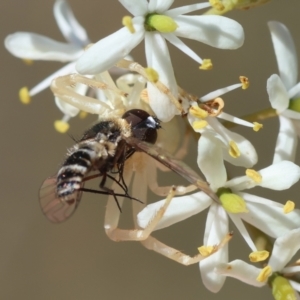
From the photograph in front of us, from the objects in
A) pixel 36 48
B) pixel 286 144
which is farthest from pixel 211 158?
pixel 36 48

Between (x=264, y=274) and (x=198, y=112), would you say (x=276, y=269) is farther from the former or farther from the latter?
(x=198, y=112)

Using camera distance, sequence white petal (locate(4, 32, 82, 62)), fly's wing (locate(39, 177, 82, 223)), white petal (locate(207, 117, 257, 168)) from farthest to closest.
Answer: white petal (locate(4, 32, 82, 62)), white petal (locate(207, 117, 257, 168)), fly's wing (locate(39, 177, 82, 223))

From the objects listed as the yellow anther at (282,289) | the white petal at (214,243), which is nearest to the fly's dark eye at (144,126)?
the white petal at (214,243)

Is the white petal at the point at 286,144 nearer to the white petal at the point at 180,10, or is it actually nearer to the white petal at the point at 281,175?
the white petal at the point at 281,175

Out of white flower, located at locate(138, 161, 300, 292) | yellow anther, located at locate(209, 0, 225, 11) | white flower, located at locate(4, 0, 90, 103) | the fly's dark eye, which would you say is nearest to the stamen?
white flower, located at locate(138, 161, 300, 292)

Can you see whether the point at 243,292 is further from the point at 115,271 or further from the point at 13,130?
the point at 13,130

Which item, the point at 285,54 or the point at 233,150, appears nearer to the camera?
the point at 233,150

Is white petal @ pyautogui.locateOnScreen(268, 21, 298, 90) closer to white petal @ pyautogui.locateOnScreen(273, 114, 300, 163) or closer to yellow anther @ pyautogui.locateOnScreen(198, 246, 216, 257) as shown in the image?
white petal @ pyautogui.locateOnScreen(273, 114, 300, 163)
